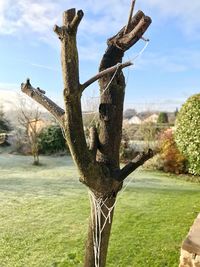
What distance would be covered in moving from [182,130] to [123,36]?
7716 millimetres

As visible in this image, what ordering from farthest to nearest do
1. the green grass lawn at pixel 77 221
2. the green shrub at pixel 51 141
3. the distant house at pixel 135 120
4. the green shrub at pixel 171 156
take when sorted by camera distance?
the distant house at pixel 135 120 < the green shrub at pixel 51 141 < the green shrub at pixel 171 156 < the green grass lawn at pixel 77 221

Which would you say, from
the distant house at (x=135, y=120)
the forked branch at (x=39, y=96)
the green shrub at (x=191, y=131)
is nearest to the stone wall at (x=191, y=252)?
the forked branch at (x=39, y=96)

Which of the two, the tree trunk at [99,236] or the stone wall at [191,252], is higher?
the tree trunk at [99,236]

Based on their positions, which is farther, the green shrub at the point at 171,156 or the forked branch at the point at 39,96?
the green shrub at the point at 171,156

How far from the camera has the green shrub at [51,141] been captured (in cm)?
1419

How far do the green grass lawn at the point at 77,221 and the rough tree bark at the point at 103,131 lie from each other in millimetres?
1803

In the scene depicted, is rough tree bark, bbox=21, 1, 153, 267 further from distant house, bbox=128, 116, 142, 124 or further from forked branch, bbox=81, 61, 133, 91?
distant house, bbox=128, 116, 142, 124

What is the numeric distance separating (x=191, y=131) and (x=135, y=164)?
24.2ft

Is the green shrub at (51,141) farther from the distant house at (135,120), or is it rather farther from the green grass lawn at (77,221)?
the green grass lawn at (77,221)

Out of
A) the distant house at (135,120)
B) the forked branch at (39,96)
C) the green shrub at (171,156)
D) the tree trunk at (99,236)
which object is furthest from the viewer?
Answer: the distant house at (135,120)

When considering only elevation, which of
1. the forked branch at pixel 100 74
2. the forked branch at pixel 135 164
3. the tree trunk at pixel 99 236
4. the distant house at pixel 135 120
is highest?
the distant house at pixel 135 120

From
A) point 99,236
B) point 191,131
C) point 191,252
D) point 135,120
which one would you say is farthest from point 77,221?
point 135,120

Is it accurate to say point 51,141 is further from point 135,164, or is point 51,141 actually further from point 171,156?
point 135,164

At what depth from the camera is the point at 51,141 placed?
14.2 m
